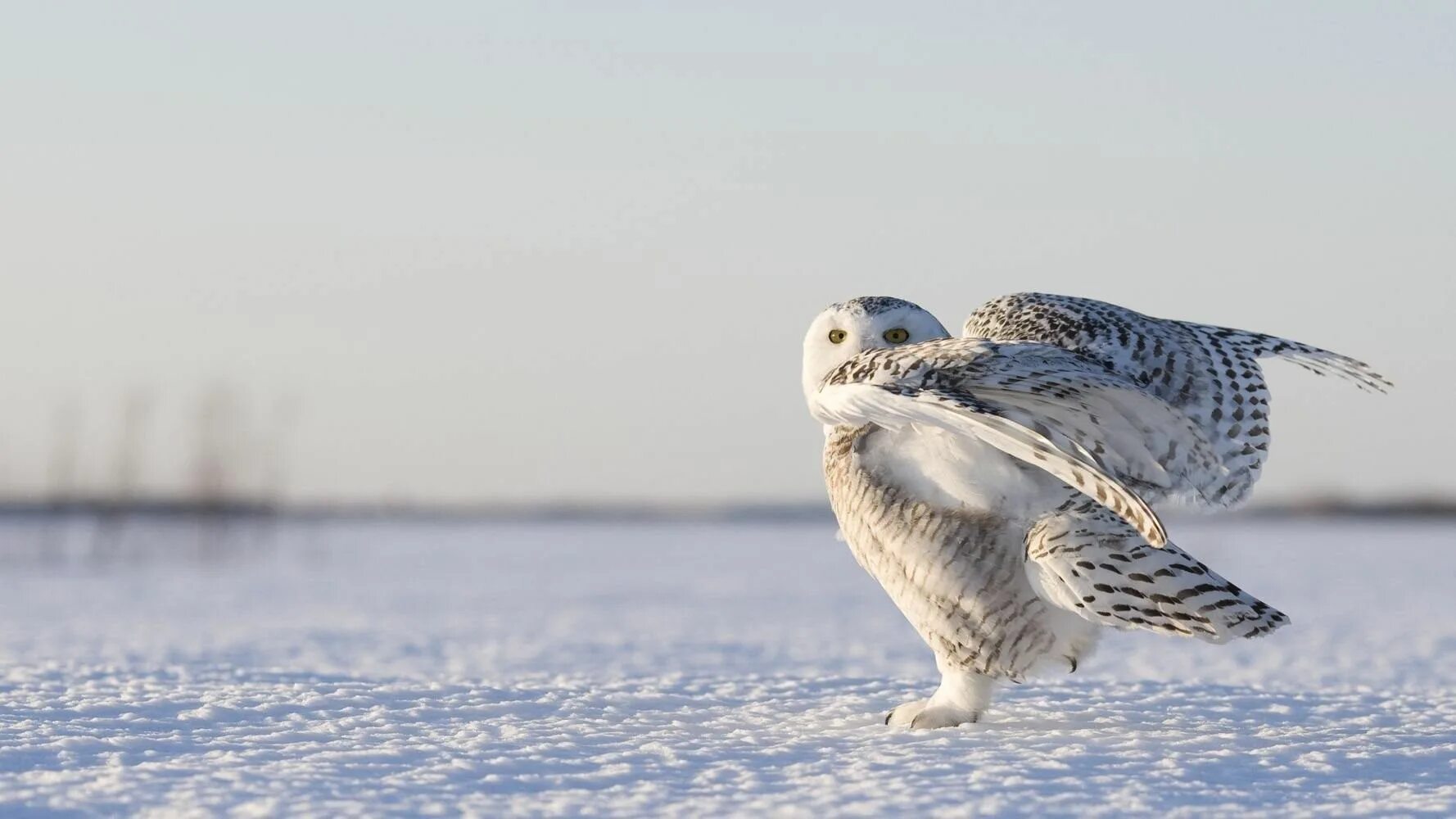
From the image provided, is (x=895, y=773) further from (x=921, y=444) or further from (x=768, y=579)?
Answer: (x=768, y=579)

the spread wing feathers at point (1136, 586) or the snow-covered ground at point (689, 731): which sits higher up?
the spread wing feathers at point (1136, 586)

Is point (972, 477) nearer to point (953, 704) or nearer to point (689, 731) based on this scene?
point (953, 704)

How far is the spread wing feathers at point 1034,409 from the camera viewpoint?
3.01 m

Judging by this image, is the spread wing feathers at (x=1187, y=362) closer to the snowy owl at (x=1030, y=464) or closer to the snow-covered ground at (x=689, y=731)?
the snowy owl at (x=1030, y=464)

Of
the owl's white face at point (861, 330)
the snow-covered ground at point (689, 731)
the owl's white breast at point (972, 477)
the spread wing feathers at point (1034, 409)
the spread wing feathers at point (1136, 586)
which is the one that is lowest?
the snow-covered ground at point (689, 731)

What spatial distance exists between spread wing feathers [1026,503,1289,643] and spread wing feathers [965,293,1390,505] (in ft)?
1.75

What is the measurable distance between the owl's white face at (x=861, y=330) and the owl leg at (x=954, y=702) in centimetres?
84

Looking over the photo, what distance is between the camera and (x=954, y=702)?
3.81 m

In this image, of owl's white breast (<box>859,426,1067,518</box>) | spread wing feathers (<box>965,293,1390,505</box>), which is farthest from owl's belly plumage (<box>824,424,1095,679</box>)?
spread wing feathers (<box>965,293,1390,505</box>)

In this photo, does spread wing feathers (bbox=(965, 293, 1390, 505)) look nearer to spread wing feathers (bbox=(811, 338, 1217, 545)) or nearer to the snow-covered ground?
spread wing feathers (bbox=(811, 338, 1217, 545))

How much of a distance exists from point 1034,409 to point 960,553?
0.44 m

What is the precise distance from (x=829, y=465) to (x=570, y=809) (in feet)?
4.45

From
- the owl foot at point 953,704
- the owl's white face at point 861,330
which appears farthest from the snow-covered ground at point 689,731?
the owl's white face at point 861,330

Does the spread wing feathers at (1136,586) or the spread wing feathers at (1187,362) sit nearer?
the spread wing feathers at (1136,586)
